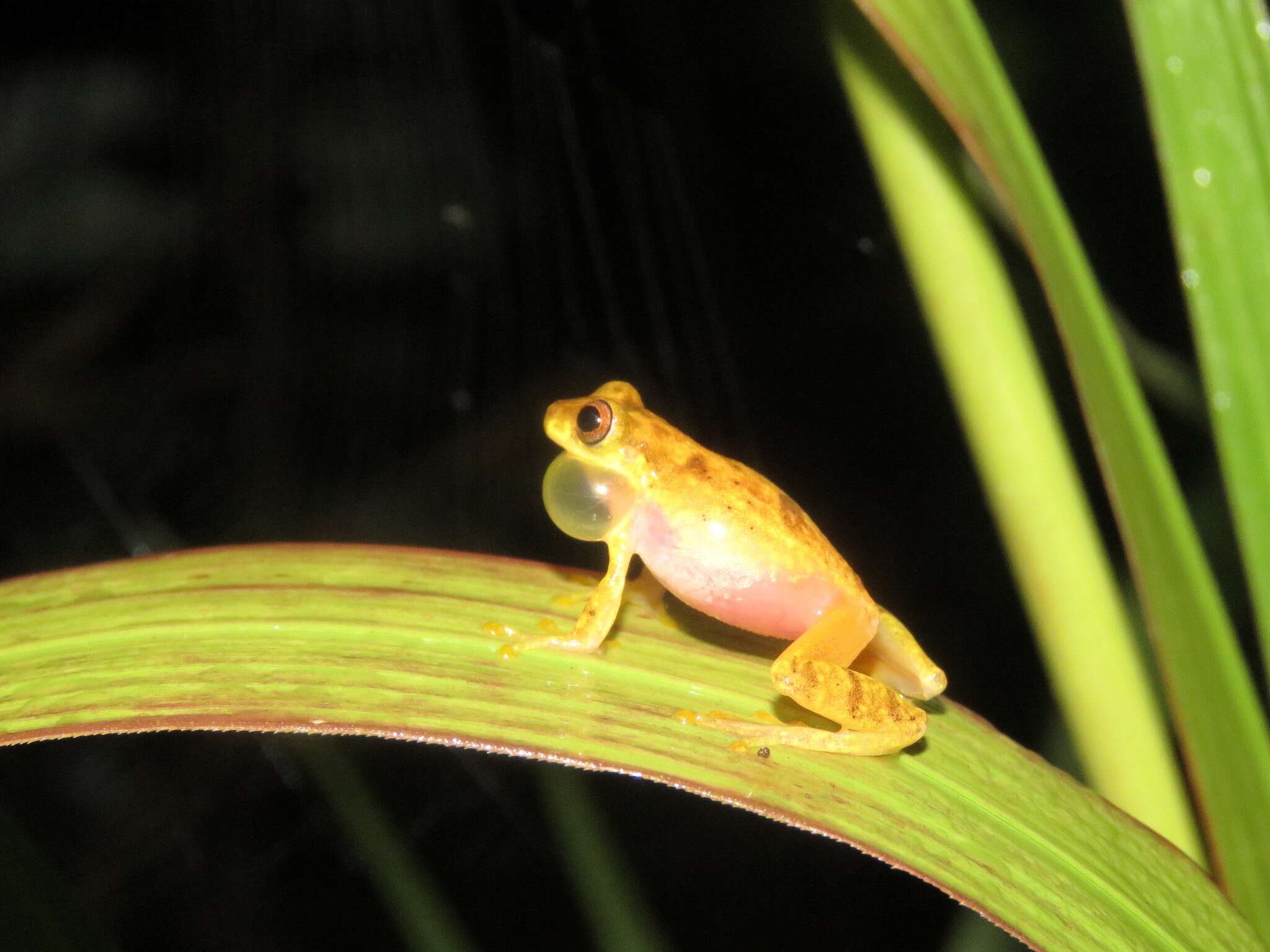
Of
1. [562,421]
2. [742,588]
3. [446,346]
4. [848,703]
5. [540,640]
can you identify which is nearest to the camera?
[540,640]

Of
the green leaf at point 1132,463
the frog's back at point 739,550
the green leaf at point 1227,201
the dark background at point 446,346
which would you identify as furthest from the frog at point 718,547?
the dark background at point 446,346

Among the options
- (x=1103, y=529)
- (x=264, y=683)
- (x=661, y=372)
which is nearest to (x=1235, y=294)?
(x=264, y=683)

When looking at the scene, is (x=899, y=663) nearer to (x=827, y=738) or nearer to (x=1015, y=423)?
(x=827, y=738)

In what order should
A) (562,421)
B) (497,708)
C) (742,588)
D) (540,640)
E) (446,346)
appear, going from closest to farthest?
(497,708), (540,640), (742,588), (562,421), (446,346)

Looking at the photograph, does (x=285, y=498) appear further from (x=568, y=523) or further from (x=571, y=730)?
(x=571, y=730)

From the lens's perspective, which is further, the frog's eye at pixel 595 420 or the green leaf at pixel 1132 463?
the frog's eye at pixel 595 420

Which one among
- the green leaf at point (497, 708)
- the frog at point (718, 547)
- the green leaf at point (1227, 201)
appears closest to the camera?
the green leaf at point (497, 708)

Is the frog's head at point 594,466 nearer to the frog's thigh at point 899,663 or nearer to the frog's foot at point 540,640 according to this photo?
the frog's foot at point 540,640

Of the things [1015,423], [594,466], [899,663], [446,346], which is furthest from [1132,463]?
[446,346]
